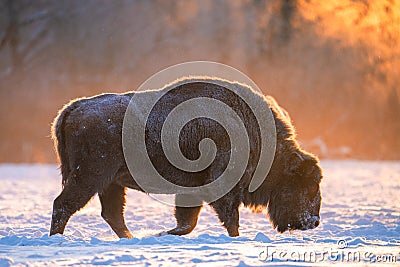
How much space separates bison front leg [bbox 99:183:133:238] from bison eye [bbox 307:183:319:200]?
206 centimetres

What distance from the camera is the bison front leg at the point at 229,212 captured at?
270 inches

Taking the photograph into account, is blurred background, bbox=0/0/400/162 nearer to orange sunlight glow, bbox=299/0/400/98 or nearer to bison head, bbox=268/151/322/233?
orange sunlight glow, bbox=299/0/400/98

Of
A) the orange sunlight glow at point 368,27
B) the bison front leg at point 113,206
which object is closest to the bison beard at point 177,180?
the bison front leg at point 113,206

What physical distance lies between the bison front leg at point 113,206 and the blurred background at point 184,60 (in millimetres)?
18790

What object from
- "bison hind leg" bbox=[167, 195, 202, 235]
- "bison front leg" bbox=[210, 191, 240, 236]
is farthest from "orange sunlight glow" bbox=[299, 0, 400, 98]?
"bison front leg" bbox=[210, 191, 240, 236]

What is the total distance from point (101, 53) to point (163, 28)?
3.27 m

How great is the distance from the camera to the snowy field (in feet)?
15.1

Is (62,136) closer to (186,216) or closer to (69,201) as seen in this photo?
(69,201)

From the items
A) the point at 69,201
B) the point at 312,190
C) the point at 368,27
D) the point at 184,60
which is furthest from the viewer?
the point at 184,60

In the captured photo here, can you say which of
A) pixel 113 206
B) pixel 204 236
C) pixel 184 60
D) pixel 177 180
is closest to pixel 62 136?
pixel 113 206

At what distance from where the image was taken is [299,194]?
23.6ft

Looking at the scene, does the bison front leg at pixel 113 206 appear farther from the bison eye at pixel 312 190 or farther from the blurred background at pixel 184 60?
the blurred background at pixel 184 60

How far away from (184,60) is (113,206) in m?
24.3

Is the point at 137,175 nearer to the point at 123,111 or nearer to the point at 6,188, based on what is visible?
the point at 123,111
